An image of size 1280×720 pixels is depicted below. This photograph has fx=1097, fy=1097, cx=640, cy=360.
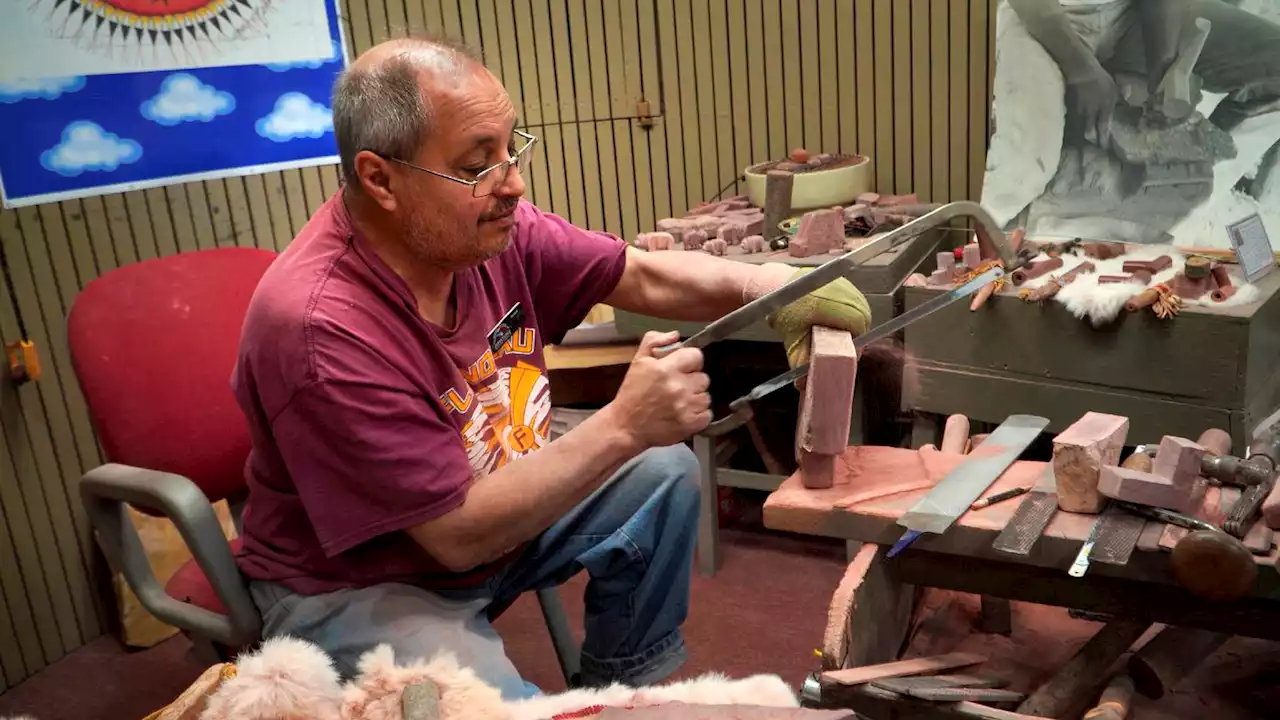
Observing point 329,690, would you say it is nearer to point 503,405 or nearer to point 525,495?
point 525,495

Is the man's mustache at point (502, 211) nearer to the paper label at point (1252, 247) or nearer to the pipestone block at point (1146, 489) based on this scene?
the pipestone block at point (1146, 489)

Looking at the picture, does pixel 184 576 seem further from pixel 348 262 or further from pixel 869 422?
pixel 869 422

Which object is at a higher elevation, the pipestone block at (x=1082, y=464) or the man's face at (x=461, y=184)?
the man's face at (x=461, y=184)

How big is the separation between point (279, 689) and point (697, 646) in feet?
7.09

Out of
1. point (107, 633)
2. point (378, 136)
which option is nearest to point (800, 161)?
point (378, 136)

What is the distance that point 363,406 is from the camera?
1756mm

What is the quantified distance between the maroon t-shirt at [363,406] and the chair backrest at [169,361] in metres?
0.21

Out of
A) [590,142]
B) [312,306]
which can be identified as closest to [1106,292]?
[312,306]

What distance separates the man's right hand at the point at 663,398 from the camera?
184 centimetres

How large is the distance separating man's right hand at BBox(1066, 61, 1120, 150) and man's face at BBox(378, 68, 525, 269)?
78.8 inches

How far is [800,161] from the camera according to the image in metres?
3.73

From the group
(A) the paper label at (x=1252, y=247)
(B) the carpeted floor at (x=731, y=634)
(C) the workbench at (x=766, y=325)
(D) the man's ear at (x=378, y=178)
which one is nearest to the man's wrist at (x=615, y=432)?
(D) the man's ear at (x=378, y=178)

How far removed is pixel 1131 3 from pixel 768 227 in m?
1.21

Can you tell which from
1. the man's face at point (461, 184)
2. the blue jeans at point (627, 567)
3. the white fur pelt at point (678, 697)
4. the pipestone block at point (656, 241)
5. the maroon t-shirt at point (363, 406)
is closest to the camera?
the white fur pelt at point (678, 697)
